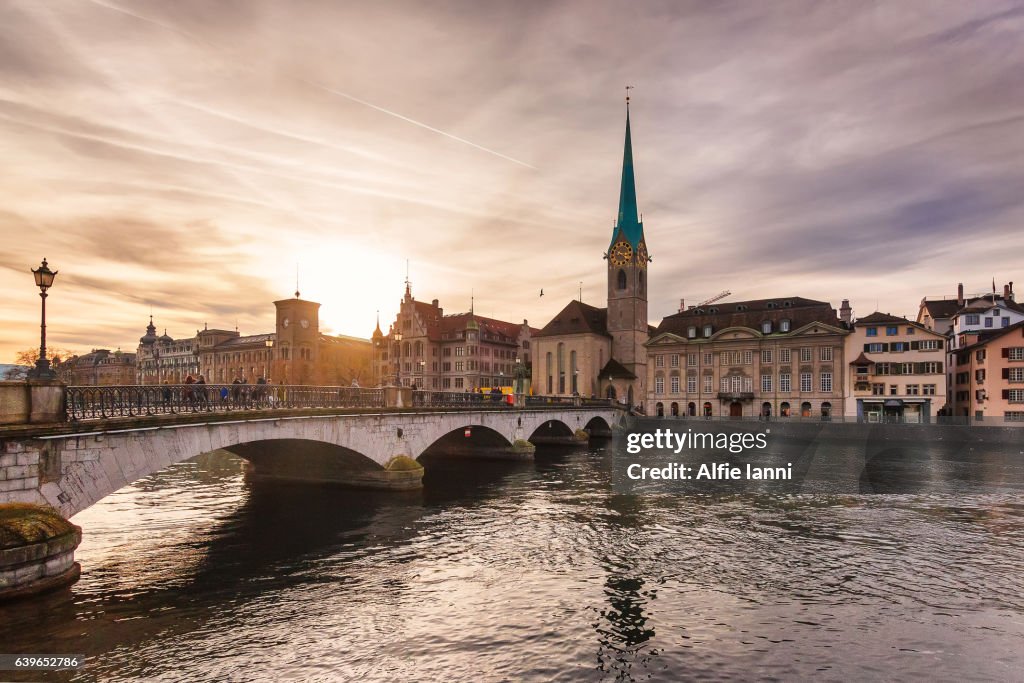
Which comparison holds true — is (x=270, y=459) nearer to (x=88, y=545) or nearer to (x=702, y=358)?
(x=88, y=545)

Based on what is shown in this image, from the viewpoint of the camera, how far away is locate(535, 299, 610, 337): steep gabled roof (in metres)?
109

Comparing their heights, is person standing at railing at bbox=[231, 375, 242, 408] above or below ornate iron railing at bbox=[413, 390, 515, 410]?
above

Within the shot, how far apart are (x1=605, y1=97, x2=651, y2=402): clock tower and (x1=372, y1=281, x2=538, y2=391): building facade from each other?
770 inches

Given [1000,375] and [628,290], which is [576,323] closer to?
[628,290]

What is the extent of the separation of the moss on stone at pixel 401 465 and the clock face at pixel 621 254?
85.1 m

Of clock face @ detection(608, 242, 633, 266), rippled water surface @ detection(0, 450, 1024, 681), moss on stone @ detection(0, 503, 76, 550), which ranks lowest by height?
rippled water surface @ detection(0, 450, 1024, 681)

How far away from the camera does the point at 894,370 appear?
80.9 metres

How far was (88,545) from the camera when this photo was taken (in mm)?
22062

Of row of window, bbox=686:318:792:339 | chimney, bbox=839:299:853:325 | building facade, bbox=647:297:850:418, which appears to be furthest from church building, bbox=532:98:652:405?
chimney, bbox=839:299:853:325

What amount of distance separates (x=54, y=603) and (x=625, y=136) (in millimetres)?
118686

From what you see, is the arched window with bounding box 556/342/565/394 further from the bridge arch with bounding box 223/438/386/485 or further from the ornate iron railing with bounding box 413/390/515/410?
the bridge arch with bounding box 223/438/386/485

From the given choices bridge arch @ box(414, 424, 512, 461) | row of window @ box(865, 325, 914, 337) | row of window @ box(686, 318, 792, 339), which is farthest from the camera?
row of window @ box(686, 318, 792, 339)

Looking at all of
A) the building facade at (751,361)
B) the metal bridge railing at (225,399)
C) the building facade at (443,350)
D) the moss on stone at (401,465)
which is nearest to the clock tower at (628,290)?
the building facade at (751,361)

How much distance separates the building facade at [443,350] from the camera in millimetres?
119875
